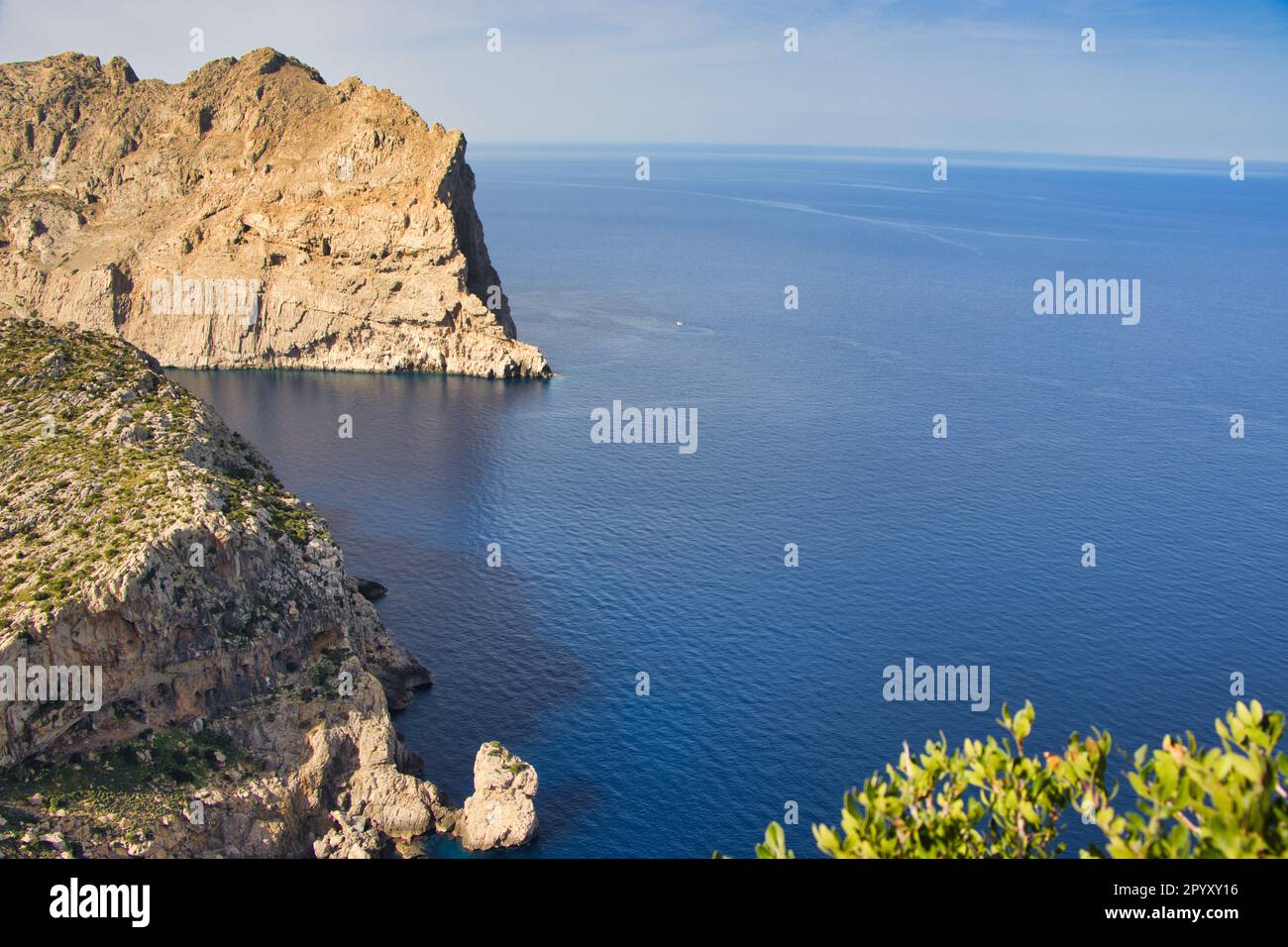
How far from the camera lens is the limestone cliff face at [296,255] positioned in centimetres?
17512

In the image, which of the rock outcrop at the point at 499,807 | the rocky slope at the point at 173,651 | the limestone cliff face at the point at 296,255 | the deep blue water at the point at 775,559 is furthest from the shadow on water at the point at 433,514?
the rocky slope at the point at 173,651

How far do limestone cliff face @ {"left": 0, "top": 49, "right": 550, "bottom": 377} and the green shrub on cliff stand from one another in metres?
156

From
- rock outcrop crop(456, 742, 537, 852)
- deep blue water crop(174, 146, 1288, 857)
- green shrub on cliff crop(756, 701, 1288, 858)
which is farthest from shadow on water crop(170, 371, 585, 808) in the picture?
green shrub on cliff crop(756, 701, 1288, 858)

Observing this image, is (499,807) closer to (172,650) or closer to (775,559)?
(172,650)

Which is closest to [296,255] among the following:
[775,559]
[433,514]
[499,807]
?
[433,514]

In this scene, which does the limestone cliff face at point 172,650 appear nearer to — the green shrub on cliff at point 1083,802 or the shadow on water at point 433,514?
the shadow on water at point 433,514

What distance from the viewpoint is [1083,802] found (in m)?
21.3

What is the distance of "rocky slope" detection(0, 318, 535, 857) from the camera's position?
57.8 m

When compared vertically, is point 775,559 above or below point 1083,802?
below

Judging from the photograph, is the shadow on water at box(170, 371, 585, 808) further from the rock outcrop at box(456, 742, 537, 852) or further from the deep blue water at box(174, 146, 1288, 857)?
the rock outcrop at box(456, 742, 537, 852)

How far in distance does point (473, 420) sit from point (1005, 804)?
449 feet

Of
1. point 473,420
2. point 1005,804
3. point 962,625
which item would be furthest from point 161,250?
point 1005,804

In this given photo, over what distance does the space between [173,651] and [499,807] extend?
20.3 metres
